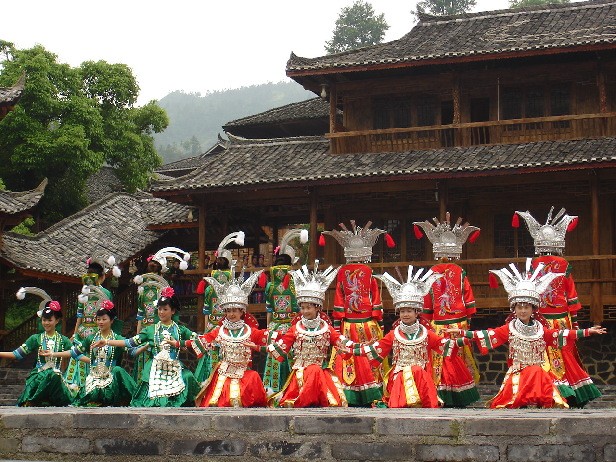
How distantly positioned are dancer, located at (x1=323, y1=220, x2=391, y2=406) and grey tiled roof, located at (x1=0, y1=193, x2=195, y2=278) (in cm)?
897

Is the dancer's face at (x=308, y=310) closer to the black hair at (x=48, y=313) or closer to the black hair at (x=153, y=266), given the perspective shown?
the black hair at (x=48, y=313)

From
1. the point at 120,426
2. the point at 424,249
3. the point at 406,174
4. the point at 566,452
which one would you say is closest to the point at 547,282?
the point at 566,452

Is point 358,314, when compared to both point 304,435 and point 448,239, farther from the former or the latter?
point 304,435

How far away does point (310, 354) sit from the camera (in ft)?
40.0

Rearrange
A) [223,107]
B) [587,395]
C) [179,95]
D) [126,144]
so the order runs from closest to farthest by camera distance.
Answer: [587,395]
[126,144]
[223,107]
[179,95]

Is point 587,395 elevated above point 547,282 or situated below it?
below

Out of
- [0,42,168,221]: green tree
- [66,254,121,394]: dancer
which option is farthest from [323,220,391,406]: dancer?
[0,42,168,221]: green tree

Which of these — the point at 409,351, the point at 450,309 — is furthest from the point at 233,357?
the point at 450,309

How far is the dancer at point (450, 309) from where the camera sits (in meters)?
13.2

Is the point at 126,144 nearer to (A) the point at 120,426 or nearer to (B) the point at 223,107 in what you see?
(A) the point at 120,426

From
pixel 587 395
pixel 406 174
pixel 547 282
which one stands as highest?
pixel 406 174

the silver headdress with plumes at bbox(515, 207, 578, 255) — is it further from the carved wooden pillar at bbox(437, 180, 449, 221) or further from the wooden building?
the carved wooden pillar at bbox(437, 180, 449, 221)

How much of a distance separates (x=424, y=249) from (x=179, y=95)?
435 ft

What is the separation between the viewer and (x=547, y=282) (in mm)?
11766
